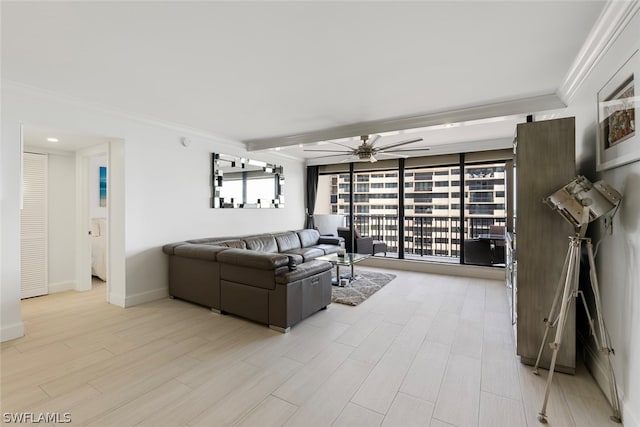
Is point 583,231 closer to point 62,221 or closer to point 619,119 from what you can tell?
point 619,119

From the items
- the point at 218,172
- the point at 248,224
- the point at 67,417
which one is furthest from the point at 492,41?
the point at 248,224

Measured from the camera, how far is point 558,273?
2.29 metres

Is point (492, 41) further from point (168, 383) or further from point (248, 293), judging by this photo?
point (168, 383)

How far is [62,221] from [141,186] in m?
1.82

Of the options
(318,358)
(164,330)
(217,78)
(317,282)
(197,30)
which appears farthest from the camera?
(317,282)

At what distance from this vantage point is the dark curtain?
7328mm

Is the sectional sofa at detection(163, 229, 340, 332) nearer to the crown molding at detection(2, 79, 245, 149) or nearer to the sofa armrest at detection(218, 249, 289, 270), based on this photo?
the sofa armrest at detection(218, 249, 289, 270)

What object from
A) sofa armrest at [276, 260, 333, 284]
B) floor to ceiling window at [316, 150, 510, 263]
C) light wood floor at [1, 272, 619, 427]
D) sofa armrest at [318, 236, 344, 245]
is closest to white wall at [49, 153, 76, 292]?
light wood floor at [1, 272, 619, 427]

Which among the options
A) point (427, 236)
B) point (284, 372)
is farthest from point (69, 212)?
point (427, 236)

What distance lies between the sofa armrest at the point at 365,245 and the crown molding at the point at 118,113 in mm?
3412

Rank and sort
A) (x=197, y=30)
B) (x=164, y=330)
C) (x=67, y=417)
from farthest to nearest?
(x=164, y=330), (x=197, y=30), (x=67, y=417)

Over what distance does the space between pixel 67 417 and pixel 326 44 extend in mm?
3082

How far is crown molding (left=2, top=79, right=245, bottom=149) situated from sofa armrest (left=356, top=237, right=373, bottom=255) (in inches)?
134

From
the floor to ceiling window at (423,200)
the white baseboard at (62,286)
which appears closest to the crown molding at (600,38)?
the floor to ceiling window at (423,200)
